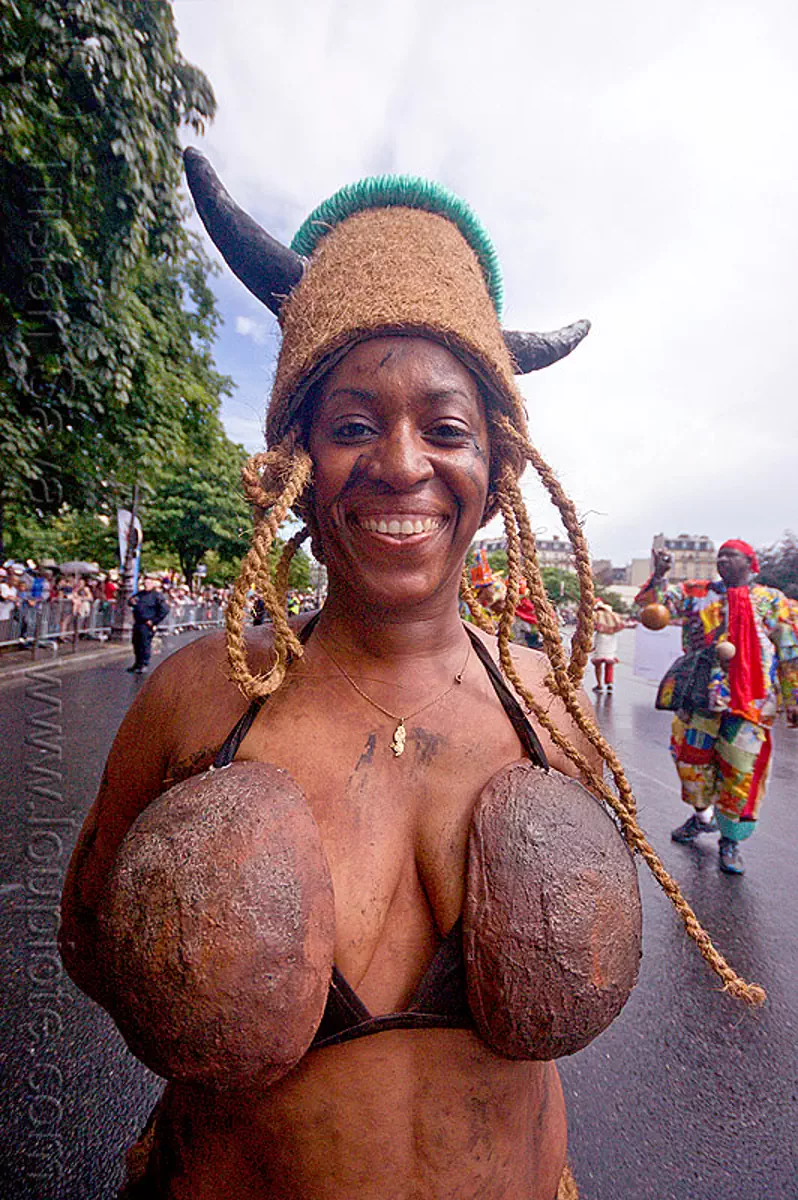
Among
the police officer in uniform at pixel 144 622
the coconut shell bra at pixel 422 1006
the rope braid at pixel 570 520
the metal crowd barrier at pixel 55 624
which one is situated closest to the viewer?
the coconut shell bra at pixel 422 1006

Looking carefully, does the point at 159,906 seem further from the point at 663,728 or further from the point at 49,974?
the point at 663,728

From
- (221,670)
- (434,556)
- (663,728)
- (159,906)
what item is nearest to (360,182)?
(434,556)

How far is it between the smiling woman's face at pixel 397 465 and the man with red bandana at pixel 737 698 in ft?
11.4

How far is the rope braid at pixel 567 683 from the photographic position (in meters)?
1.18

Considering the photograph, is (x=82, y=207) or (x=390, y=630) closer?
(x=390, y=630)

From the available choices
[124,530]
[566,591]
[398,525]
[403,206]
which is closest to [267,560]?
[398,525]

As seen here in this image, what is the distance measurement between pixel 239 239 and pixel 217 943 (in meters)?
1.34

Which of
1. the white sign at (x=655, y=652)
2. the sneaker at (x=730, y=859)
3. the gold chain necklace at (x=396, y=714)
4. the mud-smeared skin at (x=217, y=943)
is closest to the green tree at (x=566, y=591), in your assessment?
the gold chain necklace at (x=396, y=714)

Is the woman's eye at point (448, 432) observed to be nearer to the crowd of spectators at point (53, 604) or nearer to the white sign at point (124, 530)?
the crowd of spectators at point (53, 604)

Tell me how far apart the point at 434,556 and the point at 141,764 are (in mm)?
723

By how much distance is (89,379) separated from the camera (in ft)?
19.5

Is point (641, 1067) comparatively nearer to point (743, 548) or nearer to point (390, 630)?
point (390, 630)

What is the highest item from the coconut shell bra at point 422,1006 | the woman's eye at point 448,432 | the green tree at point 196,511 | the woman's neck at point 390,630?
the green tree at point 196,511

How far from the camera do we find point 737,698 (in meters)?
4.02
